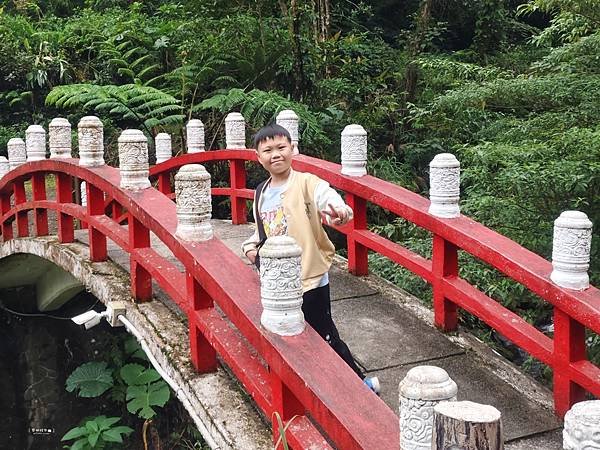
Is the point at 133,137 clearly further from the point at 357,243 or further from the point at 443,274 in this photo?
the point at 443,274

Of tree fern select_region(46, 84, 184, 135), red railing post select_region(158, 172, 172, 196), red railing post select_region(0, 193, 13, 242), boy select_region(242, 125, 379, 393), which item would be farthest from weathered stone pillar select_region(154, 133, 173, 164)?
boy select_region(242, 125, 379, 393)

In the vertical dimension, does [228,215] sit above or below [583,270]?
below

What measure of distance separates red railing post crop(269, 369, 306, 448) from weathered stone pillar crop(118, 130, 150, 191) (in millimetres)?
2071

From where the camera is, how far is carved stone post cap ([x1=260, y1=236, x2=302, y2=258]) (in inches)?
97.4

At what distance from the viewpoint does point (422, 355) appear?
12.4 feet

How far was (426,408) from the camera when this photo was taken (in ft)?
5.52

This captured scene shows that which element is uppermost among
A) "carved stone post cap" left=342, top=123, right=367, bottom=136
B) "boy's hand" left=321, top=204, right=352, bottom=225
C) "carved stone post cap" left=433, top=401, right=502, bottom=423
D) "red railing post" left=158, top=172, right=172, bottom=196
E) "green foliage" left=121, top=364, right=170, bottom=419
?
"carved stone post cap" left=342, top=123, right=367, bottom=136

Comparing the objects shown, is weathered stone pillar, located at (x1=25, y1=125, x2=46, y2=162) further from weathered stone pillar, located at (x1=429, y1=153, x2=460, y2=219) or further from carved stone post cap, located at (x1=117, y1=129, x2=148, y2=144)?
weathered stone pillar, located at (x1=429, y1=153, x2=460, y2=219)

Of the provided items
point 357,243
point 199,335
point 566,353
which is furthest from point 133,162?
point 566,353

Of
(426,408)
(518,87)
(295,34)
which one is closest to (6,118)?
(295,34)

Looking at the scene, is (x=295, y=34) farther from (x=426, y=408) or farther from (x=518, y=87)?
(x=426, y=408)

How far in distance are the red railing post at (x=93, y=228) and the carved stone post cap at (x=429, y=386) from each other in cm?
392

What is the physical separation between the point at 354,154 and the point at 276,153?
181cm

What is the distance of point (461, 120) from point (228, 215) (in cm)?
389
